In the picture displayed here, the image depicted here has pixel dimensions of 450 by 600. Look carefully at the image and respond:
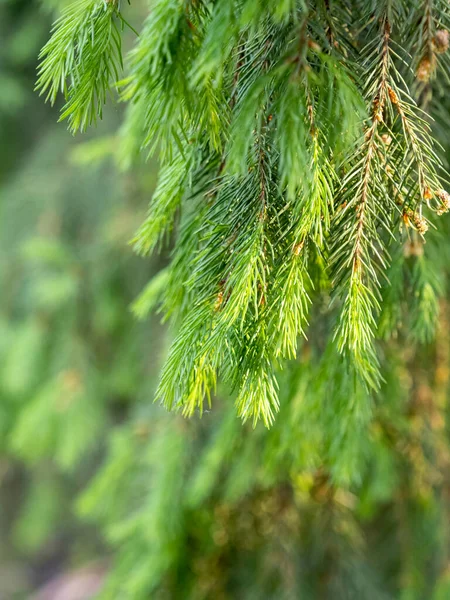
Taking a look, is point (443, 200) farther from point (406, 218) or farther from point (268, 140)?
point (268, 140)

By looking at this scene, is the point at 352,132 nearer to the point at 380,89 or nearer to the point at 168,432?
the point at 380,89

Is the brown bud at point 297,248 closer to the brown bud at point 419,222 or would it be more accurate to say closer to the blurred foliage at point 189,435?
the brown bud at point 419,222

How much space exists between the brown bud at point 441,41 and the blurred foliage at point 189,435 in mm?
340

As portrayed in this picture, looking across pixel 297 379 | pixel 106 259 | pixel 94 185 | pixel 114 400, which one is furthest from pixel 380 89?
pixel 114 400

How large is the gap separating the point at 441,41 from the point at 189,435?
1095mm

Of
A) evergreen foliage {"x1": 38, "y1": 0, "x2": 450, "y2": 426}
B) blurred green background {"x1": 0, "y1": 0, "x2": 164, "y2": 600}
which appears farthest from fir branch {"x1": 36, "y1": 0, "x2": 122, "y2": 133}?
blurred green background {"x1": 0, "y1": 0, "x2": 164, "y2": 600}

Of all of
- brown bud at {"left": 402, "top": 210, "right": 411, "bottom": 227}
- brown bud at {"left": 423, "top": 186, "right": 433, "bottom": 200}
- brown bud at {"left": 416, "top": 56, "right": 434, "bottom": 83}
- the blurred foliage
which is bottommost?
the blurred foliage

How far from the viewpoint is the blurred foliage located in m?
1.22

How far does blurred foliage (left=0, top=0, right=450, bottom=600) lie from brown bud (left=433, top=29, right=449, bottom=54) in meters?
0.34

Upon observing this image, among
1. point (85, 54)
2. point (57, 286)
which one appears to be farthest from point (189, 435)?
point (85, 54)

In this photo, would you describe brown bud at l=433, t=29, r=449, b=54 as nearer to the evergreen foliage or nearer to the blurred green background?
the evergreen foliage

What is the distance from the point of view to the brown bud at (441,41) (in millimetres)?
701

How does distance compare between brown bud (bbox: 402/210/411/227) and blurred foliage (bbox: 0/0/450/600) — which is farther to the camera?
blurred foliage (bbox: 0/0/450/600)

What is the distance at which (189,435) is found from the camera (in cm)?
147
